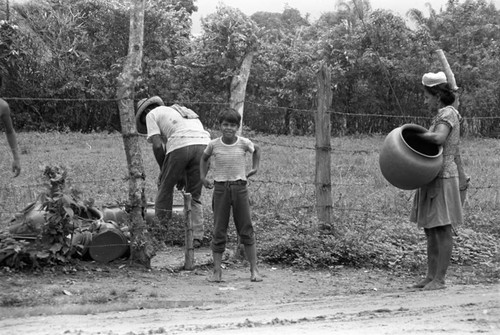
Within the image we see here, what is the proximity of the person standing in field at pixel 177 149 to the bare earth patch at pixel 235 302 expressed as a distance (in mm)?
676

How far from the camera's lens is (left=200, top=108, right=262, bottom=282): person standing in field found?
7.12 metres

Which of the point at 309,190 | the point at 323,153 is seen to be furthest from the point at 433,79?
the point at 309,190

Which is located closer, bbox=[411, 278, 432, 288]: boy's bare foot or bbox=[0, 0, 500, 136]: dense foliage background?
bbox=[411, 278, 432, 288]: boy's bare foot

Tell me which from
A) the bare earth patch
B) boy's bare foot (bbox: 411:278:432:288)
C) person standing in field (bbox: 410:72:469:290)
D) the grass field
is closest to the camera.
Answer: the bare earth patch

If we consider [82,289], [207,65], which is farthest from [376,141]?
[82,289]

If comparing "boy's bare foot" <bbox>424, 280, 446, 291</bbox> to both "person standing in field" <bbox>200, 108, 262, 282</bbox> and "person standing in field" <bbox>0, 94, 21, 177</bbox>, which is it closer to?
"person standing in field" <bbox>200, 108, 262, 282</bbox>

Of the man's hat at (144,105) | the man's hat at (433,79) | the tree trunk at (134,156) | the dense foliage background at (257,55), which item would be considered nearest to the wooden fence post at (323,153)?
the man's hat at (433,79)

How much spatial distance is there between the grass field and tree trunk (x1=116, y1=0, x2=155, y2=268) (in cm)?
42

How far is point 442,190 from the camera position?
6922mm

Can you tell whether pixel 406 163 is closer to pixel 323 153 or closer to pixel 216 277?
pixel 323 153

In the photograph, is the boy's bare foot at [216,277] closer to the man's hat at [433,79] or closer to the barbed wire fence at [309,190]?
the barbed wire fence at [309,190]

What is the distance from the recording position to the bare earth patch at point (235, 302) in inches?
204

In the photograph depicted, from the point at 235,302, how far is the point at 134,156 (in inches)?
77.4

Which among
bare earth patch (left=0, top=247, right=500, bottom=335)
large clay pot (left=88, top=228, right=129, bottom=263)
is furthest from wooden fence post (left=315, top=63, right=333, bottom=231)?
large clay pot (left=88, top=228, right=129, bottom=263)
